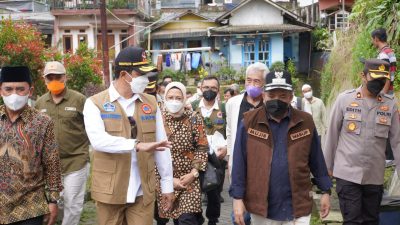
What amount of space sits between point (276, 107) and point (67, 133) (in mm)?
3375

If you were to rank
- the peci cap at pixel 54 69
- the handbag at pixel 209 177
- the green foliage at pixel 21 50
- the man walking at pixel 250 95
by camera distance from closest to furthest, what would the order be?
the man walking at pixel 250 95
the handbag at pixel 209 177
the peci cap at pixel 54 69
the green foliage at pixel 21 50

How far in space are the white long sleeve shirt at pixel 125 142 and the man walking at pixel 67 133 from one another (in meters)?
2.26

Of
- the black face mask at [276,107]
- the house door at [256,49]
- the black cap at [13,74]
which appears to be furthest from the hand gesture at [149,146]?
the house door at [256,49]

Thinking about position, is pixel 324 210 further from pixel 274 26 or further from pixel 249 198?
pixel 274 26

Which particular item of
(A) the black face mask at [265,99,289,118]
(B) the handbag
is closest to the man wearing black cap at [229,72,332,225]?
(A) the black face mask at [265,99,289,118]

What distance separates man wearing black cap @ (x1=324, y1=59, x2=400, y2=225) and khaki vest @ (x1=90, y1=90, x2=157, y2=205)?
7.80ft

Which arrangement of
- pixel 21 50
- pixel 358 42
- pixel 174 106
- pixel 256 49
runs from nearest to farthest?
pixel 174 106, pixel 21 50, pixel 358 42, pixel 256 49

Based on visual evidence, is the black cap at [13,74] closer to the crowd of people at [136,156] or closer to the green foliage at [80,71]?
the crowd of people at [136,156]

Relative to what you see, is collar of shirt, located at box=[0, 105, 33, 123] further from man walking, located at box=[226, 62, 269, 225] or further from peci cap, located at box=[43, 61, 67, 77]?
man walking, located at box=[226, 62, 269, 225]

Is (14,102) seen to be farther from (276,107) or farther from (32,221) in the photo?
(276,107)

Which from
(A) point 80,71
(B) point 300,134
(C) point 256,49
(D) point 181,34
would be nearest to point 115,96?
(B) point 300,134

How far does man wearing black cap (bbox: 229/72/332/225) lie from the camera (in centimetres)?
561

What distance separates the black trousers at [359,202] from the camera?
703 centimetres

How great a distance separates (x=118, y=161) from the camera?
219 inches
